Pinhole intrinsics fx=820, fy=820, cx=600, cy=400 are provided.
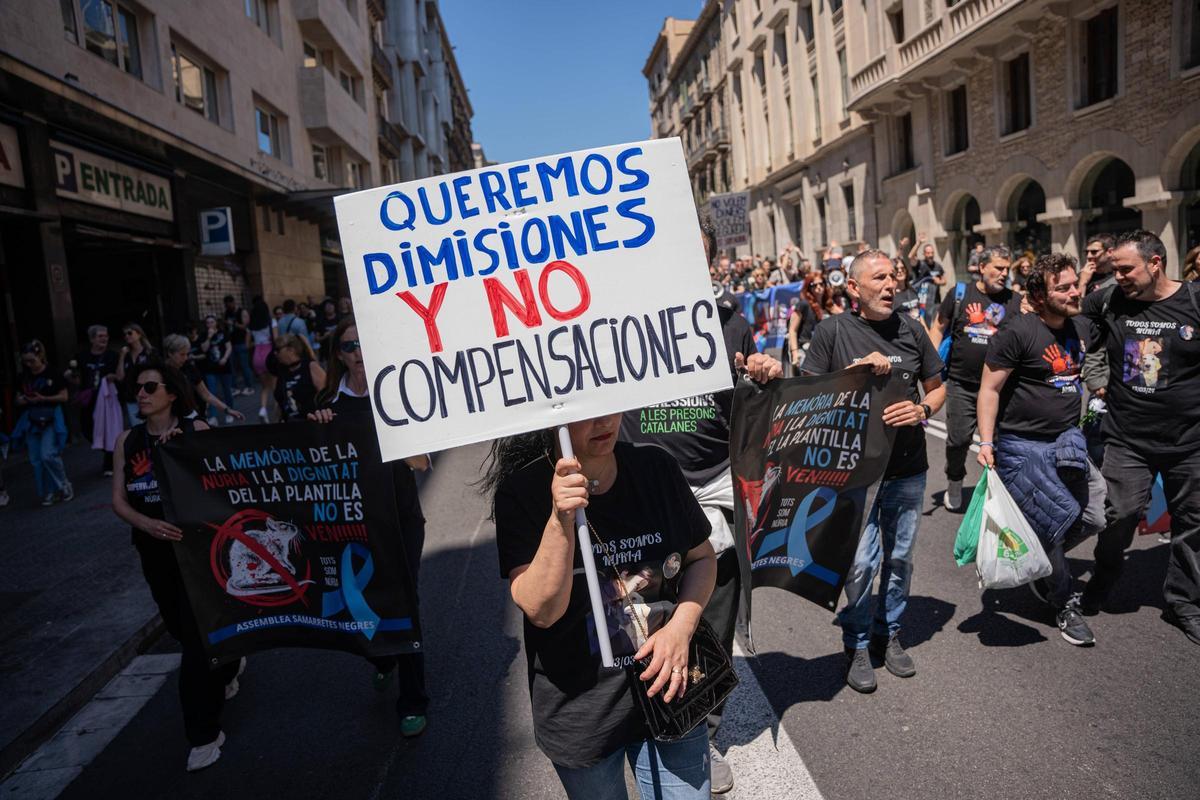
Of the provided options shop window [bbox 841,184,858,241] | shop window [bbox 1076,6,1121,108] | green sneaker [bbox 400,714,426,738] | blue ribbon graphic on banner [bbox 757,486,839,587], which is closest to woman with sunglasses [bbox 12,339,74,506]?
green sneaker [bbox 400,714,426,738]

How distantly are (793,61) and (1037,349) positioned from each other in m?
34.5

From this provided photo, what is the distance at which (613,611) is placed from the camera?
217 cm

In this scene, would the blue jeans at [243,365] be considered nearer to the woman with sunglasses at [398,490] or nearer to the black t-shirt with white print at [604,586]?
the woman with sunglasses at [398,490]

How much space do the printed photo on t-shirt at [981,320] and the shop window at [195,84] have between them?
49.7ft

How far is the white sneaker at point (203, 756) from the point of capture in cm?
351

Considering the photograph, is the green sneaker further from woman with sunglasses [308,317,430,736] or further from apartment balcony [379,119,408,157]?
apartment balcony [379,119,408,157]

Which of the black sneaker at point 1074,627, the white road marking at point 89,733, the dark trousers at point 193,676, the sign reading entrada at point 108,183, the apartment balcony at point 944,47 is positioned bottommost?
A: the white road marking at point 89,733

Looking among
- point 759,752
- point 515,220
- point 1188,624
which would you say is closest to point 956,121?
point 1188,624

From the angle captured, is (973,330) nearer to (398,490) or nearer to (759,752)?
(759,752)

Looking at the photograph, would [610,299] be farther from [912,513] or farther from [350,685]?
[350,685]

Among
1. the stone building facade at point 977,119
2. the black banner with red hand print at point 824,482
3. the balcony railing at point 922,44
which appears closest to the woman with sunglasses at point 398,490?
the black banner with red hand print at point 824,482

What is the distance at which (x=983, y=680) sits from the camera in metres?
3.71

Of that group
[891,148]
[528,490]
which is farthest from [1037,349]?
[891,148]

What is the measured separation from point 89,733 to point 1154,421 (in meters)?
5.52
